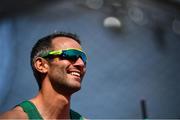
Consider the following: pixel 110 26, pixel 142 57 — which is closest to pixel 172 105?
pixel 142 57

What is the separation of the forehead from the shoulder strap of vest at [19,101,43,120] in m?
0.29

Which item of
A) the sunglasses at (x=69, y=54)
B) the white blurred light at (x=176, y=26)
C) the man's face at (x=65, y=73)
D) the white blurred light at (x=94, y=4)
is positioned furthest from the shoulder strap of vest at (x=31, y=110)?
the white blurred light at (x=176, y=26)

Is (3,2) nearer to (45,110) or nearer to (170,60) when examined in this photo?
(45,110)

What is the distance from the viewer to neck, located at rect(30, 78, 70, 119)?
5.50 ft

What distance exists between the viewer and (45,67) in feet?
5.66

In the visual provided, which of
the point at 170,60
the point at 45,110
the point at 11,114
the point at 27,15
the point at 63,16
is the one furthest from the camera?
the point at 170,60

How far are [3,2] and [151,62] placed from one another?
3.22m

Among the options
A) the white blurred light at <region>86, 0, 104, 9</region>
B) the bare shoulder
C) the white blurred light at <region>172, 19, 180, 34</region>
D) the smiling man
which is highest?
the white blurred light at <region>86, 0, 104, 9</region>

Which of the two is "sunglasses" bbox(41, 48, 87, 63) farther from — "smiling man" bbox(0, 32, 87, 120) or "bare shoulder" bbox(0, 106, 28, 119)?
"bare shoulder" bbox(0, 106, 28, 119)

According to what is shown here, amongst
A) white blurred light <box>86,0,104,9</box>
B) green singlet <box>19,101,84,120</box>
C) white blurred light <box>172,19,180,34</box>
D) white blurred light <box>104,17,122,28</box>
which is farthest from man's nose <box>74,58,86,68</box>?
white blurred light <box>172,19,180,34</box>

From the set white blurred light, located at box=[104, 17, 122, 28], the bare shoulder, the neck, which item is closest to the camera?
the bare shoulder

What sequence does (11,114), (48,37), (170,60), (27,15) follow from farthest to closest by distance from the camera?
(170,60) < (27,15) < (48,37) < (11,114)

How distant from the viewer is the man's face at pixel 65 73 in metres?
1.62

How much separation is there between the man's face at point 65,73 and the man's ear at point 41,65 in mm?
29
